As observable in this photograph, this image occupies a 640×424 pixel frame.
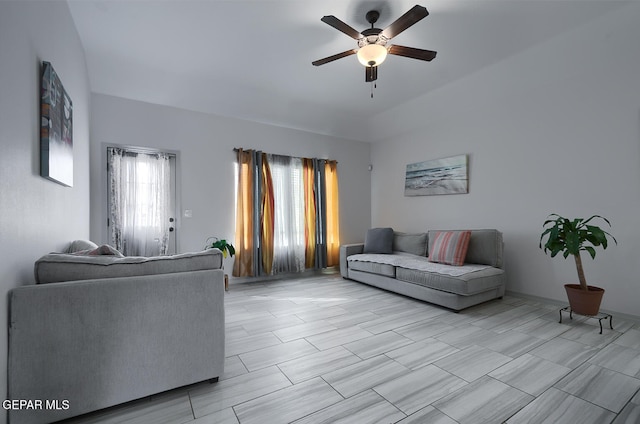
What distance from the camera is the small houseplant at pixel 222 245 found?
4.07 metres

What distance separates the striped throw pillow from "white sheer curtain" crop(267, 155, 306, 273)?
230 cm

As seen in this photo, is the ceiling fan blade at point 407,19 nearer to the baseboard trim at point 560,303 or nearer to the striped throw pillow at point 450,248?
the striped throw pillow at point 450,248

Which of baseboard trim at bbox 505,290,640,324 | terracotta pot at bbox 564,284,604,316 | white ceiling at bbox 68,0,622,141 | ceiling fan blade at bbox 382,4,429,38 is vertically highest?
white ceiling at bbox 68,0,622,141

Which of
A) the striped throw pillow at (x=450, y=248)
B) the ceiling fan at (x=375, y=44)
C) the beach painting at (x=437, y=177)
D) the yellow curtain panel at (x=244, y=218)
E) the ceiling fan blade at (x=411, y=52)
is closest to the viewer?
the ceiling fan at (x=375, y=44)

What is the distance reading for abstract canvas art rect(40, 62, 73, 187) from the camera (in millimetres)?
1671

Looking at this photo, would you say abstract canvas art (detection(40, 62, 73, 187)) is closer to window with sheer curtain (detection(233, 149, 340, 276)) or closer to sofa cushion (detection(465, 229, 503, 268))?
window with sheer curtain (detection(233, 149, 340, 276))

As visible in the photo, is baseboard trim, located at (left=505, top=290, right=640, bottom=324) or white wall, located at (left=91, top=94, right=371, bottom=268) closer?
baseboard trim, located at (left=505, top=290, right=640, bottom=324)

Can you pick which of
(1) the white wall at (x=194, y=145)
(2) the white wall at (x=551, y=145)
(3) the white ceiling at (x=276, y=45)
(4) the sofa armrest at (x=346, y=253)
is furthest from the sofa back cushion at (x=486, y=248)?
(1) the white wall at (x=194, y=145)

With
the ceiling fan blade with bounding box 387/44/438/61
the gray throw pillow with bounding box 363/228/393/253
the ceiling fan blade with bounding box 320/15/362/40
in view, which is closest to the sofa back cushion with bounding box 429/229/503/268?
the gray throw pillow with bounding box 363/228/393/253

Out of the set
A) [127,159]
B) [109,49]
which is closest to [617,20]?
[109,49]

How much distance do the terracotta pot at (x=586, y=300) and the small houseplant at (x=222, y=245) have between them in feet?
13.8

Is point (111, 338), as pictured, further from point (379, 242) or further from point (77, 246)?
point (379, 242)

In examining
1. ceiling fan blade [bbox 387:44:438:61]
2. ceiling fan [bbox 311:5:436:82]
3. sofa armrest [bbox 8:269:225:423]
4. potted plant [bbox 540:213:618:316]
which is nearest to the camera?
sofa armrest [bbox 8:269:225:423]

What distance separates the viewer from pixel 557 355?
84.9 inches
